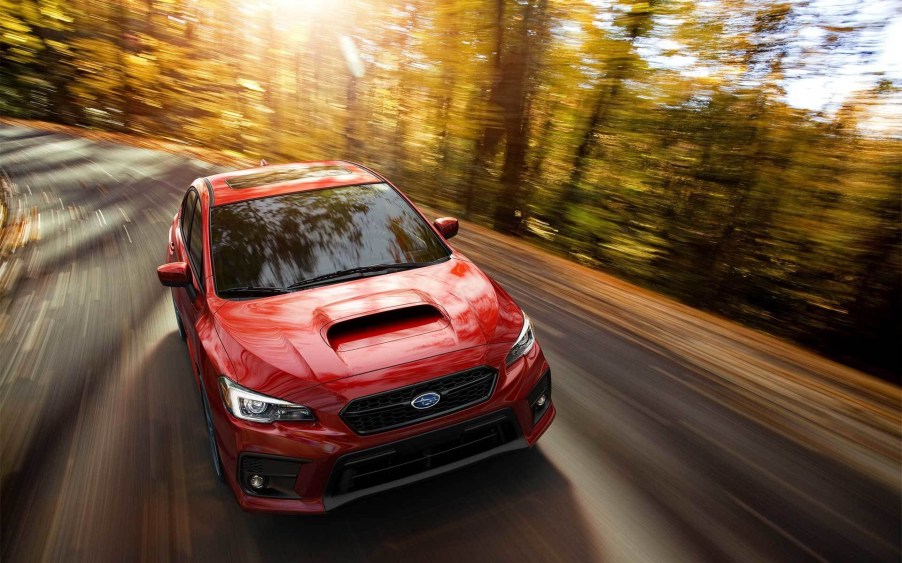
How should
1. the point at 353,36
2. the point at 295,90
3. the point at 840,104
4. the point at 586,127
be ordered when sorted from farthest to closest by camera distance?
the point at 295,90
the point at 353,36
the point at 586,127
the point at 840,104

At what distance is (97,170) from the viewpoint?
53.4ft

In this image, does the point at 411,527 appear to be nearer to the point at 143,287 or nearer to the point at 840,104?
the point at 143,287

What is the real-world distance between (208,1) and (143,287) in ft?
82.2

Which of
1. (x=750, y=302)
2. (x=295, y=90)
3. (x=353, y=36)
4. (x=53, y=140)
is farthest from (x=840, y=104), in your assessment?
(x=53, y=140)

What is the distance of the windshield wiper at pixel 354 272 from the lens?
158 inches

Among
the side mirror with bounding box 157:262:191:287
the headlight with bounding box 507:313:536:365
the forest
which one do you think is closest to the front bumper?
the headlight with bounding box 507:313:536:365

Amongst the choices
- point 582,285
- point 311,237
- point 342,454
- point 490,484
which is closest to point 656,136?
point 582,285

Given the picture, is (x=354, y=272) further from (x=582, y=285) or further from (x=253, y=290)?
(x=582, y=285)

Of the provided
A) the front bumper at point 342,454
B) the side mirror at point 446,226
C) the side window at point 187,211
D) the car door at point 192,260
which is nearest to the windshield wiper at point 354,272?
the car door at point 192,260

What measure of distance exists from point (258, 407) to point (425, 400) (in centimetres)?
85

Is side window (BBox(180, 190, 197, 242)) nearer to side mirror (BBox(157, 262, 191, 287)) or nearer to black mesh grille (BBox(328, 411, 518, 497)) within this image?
side mirror (BBox(157, 262, 191, 287))

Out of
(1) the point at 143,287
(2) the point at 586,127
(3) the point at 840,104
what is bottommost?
(1) the point at 143,287

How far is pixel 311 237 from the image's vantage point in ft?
14.2

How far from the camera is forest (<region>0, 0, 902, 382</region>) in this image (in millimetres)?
8414
